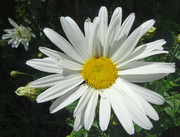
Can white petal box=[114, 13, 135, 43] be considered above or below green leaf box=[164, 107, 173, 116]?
above

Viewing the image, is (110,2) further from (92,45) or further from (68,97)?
(68,97)

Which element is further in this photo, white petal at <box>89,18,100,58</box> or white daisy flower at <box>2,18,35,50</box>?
white daisy flower at <box>2,18,35,50</box>

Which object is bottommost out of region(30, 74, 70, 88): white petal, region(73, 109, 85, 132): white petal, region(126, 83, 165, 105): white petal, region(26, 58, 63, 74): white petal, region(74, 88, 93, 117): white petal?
region(126, 83, 165, 105): white petal

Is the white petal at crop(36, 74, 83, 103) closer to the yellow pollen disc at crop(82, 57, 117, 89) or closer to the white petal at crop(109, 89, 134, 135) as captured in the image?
the yellow pollen disc at crop(82, 57, 117, 89)

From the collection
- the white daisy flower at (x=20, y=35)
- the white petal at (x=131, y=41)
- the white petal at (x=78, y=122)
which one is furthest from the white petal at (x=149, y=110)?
the white daisy flower at (x=20, y=35)

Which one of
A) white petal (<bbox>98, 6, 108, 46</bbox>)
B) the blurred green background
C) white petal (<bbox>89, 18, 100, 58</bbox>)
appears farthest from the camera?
the blurred green background

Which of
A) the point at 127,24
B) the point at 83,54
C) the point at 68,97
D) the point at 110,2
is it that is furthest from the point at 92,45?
the point at 110,2

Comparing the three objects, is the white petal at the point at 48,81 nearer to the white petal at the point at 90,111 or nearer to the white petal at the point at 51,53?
the white petal at the point at 51,53

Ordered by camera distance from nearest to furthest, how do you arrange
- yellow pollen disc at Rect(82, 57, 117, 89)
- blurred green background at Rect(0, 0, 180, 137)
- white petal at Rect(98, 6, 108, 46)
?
white petal at Rect(98, 6, 108, 46) → yellow pollen disc at Rect(82, 57, 117, 89) → blurred green background at Rect(0, 0, 180, 137)

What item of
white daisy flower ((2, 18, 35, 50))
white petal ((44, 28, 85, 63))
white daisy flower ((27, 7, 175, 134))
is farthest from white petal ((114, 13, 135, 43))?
white daisy flower ((2, 18, 35, 50))
